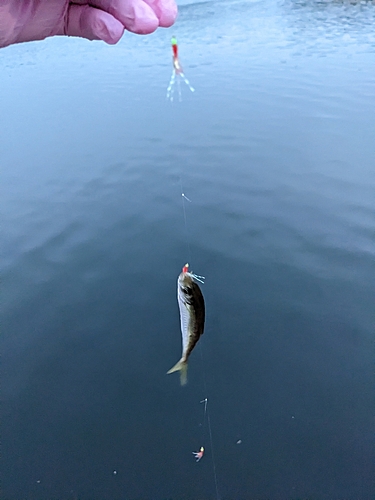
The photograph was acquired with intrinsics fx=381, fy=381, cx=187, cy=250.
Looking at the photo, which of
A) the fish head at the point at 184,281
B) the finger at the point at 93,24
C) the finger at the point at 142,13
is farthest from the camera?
the fish head at the point at 184,281

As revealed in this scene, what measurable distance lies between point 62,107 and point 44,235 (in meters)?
8.05

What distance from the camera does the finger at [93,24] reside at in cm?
269

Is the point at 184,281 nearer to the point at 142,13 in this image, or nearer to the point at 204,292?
the point at 142,13

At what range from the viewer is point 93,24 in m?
2.76

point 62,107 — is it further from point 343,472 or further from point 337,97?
point 343,472

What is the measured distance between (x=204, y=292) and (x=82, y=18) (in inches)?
155

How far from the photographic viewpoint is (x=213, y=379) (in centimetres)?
474

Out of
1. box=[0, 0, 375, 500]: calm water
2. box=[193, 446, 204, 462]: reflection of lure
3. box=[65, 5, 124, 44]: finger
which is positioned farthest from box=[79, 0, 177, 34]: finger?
box=[193, 446, 204, 462]: reflection of lure

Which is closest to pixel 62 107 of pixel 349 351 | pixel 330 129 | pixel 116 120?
pixel 116 120

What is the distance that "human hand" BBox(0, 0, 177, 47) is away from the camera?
2357 mm

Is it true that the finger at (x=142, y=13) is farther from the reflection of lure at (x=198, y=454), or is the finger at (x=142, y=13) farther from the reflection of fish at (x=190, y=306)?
the reflection of lure at (x=198, y=454)

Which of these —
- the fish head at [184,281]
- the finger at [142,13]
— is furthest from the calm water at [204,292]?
the finger at [142,13]

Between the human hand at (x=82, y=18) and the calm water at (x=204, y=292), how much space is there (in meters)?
3.74

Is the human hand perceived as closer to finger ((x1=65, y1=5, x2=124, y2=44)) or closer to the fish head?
finger ((x1=65, y1=5, x2=124, y2=44))
